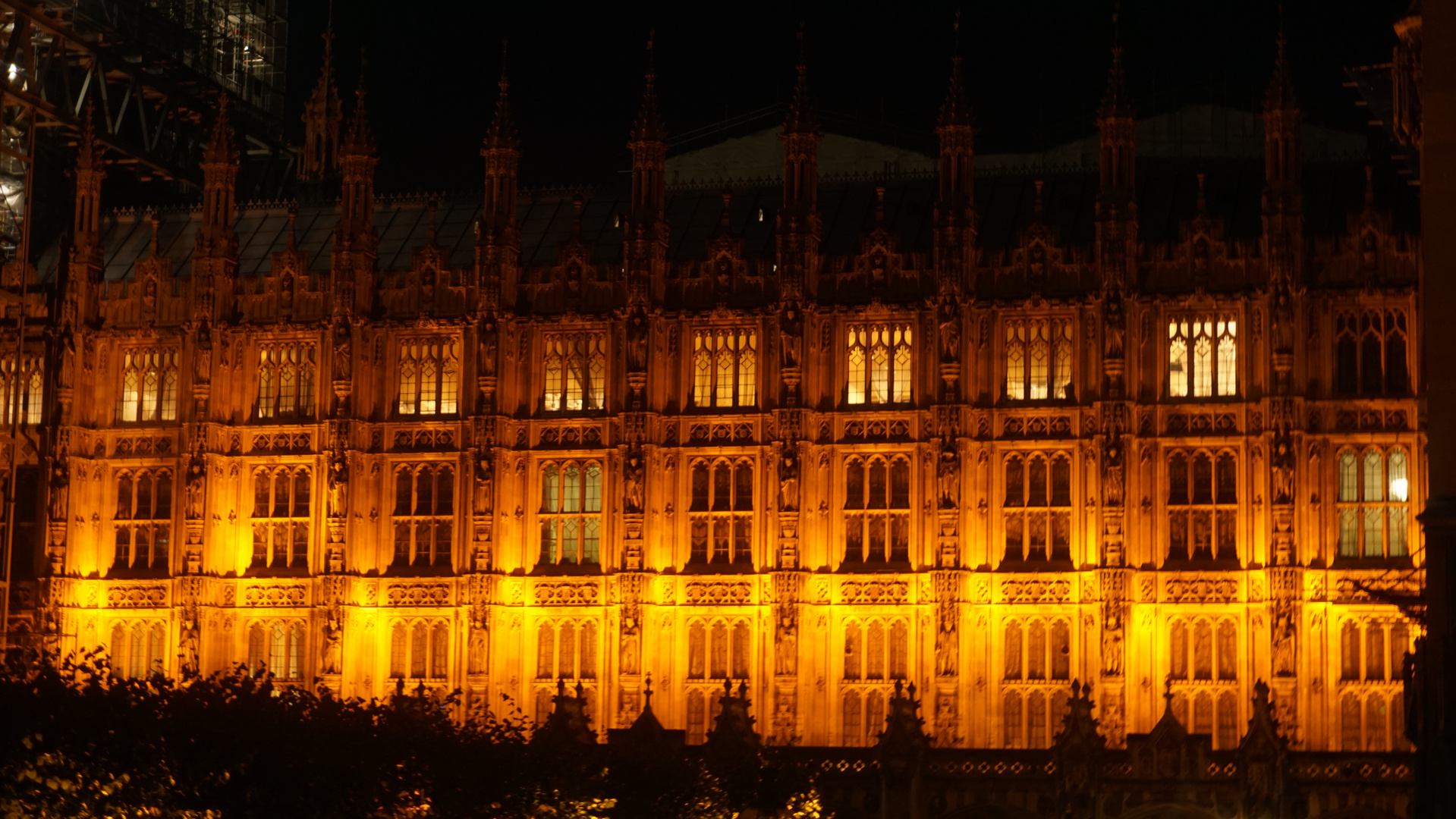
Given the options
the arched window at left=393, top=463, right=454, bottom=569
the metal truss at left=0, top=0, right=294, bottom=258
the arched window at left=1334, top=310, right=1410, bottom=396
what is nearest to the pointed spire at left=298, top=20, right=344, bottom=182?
the metal truss at left=0, top=0, right=294, bottom=258

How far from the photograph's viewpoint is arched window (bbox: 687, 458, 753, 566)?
66438 millimetres

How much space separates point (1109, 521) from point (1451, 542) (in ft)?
86.0

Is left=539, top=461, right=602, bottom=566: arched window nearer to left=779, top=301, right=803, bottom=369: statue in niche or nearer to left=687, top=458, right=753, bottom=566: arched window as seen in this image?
left=687, top=458, right=753, bottom=566: arched window

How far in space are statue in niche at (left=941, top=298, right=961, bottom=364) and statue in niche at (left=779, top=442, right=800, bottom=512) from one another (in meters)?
4.66

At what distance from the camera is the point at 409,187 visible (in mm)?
87688

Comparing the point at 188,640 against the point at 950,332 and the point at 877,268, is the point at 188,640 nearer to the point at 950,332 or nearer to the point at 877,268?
the point at 877,268

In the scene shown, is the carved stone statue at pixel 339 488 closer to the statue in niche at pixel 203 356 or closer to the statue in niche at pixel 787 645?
the statue in niche at pixel 203 356

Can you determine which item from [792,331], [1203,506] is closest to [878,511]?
[792,331]

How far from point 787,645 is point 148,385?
20449 millimetres

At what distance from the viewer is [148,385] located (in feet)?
235

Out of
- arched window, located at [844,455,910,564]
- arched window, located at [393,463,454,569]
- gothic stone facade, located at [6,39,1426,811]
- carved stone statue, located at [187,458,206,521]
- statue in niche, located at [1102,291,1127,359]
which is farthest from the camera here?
carved stone statue, located at [187,458,206,521]

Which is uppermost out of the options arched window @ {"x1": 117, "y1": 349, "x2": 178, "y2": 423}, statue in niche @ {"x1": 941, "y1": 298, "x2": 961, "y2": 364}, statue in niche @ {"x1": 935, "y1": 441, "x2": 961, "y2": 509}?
statue in niche @ {"x1": 941, "y1": 298, "x2": 961, "y2": 364}

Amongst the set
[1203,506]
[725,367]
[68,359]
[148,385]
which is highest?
[68,359]

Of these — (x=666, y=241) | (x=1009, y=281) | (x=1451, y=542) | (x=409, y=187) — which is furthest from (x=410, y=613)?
(x=1451, y=542)
